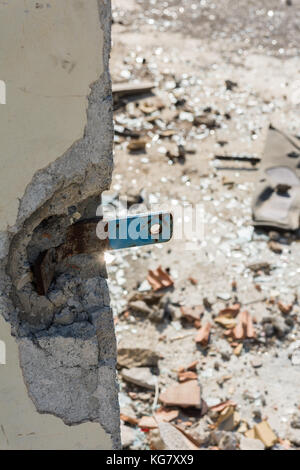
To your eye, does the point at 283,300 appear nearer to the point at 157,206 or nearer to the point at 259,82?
the point at 157,206

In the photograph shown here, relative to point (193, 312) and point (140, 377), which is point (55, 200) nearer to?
point (140, 377)

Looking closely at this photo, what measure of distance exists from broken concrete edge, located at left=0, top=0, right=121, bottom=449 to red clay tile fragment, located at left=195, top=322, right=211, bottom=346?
269cm

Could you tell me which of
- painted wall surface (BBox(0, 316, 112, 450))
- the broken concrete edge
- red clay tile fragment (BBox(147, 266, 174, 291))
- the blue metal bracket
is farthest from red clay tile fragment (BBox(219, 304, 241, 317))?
the blue metal bracket

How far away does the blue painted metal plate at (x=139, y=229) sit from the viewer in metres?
1.97

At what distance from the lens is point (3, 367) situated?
2078 mm

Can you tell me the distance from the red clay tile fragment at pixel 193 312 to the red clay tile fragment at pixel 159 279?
294 millimetres

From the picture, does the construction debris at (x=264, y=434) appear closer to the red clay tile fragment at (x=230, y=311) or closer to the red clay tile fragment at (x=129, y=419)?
the red clay tile fragment at (x=129, y=419)

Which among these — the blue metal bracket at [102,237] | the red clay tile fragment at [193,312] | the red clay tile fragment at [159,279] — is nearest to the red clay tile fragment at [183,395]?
the red clay tile fragment at [193,312]

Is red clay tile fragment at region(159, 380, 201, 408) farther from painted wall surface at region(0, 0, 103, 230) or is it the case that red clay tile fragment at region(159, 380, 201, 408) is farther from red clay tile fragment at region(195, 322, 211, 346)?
painted wall surface at region(0, 0, 103, 230)

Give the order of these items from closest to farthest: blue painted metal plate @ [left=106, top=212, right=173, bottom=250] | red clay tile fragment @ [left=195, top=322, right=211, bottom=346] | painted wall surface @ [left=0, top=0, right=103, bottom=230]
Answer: painted wall surface @ [left=0, top=0, right=103, bottom=230]
blue painted metal plate @ [left=106, top=212, right=173, bottom=250]
red clay tile fragment @ [left=195, top=322, right=211, bottom=346]

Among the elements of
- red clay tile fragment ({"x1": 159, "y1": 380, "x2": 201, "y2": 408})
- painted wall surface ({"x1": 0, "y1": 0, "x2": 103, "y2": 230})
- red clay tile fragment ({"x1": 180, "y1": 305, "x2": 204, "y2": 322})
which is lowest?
red clay tile fragment ({"x1": 159, "y1": 380, "x2": 201, "y2": 408})

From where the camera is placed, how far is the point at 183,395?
432cm

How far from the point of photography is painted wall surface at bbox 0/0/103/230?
1.67m

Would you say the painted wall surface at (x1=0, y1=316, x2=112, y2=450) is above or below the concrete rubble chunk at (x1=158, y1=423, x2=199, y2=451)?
above
